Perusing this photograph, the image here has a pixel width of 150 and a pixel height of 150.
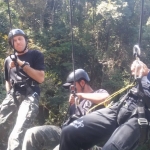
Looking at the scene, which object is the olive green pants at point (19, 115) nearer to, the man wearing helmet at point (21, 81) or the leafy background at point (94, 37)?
the man wearing helmet at point (21, 81)

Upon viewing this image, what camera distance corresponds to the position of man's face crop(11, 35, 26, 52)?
104 inches

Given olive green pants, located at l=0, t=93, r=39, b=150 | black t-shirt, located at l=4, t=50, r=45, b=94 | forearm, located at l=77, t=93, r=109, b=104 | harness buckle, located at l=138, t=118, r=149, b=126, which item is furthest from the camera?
black t-shirt, located at l=4, t=50, r=45, b=94

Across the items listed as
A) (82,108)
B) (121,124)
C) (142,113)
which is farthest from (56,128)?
(142,113)

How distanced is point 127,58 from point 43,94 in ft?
11.9

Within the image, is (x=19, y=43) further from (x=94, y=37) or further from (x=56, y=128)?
(x=94, y=37)

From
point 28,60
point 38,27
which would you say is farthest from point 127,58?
point 28,60

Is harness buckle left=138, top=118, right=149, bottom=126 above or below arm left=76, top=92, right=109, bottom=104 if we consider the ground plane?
above

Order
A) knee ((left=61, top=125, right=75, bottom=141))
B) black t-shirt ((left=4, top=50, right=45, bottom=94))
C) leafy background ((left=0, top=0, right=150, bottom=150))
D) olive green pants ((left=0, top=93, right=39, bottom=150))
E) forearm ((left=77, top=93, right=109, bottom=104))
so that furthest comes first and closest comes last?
leafy background ((left=0, top=0, right=150, bottom=150)), black t-shirt ((left=4, top=50, right=45, bottom=94)), forearm ((left=77, top=93, right=109, bottom=104)), olive green pants ((left=0, top=93, right=39, bottom=150)), knee ((left=61, top=125, right=75, bottom=141))

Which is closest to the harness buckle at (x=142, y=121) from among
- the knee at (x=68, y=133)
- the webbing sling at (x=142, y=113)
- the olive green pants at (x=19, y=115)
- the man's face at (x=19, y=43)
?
the webbing sling at (x=142, y=113)

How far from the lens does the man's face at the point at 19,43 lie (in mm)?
2641

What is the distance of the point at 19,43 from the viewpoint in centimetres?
265

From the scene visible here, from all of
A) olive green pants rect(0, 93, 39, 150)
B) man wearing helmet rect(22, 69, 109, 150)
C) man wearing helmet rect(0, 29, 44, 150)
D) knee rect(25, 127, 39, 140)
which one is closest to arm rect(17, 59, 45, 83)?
man wearing helmet rect(0, 29, 44, 150)

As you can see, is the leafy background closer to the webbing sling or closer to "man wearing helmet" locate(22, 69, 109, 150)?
"man wearing helmet" locate(22, 69, 109, 150)

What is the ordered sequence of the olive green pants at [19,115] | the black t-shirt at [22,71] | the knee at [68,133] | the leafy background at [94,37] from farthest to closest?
the leafy background at [94,37] < the black t-shirt at [22,71] < the olive green pants at [19,115] < the knee at [68,133]
